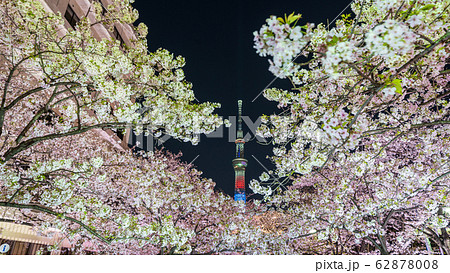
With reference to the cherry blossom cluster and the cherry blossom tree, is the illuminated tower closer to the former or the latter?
the cherry blossom tree

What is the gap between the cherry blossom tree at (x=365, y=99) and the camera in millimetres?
2736

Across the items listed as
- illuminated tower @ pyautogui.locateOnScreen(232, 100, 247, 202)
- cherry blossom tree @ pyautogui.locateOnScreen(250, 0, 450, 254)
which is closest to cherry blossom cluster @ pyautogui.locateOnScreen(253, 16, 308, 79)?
cherry blossom tree @ pyautogui.locateOnScreen(250, 0, 450, 254)

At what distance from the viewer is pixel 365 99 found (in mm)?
6145

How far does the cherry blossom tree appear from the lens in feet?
8.98

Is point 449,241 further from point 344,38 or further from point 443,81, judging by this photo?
point 344,38

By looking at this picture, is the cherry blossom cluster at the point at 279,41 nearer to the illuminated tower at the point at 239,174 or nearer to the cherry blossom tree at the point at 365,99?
the cherry blossom tree at the point at 365,99

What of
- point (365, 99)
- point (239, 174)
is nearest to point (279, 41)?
point (365, 99)

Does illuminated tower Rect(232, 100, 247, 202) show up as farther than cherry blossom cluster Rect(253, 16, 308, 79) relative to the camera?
Yes

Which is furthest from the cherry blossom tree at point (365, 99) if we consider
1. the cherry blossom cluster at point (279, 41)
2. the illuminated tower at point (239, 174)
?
the illuminated tower at point (239, 174)

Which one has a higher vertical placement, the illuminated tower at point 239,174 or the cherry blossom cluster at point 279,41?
the illuminated tower at point 239,174

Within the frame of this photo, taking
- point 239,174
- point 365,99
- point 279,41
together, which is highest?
point 239,174

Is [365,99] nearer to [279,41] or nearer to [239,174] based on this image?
[279,41]

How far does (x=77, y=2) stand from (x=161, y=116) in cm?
1680
